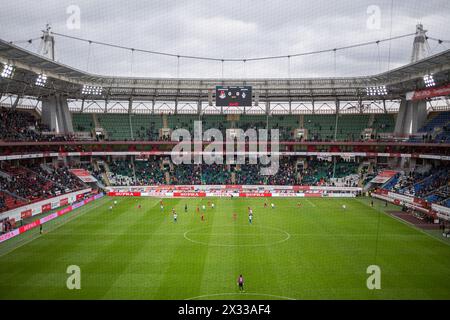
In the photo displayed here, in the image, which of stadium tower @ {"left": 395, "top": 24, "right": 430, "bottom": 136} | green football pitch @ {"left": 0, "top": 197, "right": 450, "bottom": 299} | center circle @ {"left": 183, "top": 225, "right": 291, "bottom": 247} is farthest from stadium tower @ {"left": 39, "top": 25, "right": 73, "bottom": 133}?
stadium tower @ {"left": 395, "top": 24, "right": 430, "bottom": 136}

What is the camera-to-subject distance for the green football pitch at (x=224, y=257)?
21.0m

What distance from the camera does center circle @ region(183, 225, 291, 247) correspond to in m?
31.3

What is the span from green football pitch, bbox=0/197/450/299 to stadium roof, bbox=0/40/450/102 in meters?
18.2

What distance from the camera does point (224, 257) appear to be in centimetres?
2739

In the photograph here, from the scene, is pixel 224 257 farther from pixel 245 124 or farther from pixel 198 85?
pixel 245 124

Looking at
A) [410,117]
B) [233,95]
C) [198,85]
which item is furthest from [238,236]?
[410,117]

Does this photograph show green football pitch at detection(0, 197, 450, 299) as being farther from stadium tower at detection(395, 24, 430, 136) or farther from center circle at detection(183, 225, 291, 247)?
stadium tower at detection(395, 24, 430, 136)

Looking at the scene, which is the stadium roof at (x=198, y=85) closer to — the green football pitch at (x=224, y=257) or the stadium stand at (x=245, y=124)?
the stadium stand at (x=245, y=124)

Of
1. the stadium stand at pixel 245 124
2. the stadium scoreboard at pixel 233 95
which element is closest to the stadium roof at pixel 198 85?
the stadium scoreboard at pixel 233 95

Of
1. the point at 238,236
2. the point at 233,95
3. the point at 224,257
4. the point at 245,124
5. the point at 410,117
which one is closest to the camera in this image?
the point at 224,257

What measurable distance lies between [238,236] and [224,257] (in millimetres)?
6258
